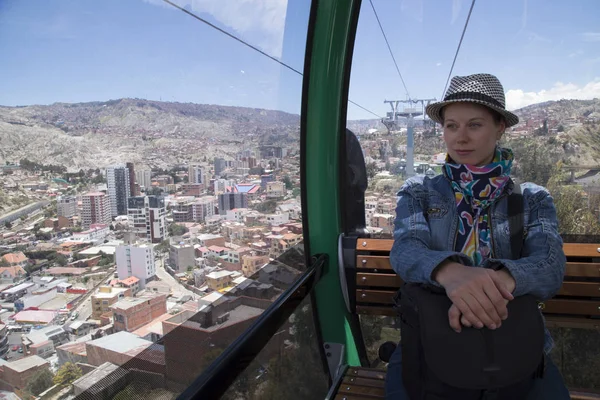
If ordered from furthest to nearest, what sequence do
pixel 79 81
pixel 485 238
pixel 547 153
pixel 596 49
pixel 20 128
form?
pixel 547 153
pixel 596 49
pixel 485 238
pixel 79 81
pixel 20 128

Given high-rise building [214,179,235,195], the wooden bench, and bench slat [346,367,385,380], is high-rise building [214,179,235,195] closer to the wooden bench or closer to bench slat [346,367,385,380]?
the wooden bench

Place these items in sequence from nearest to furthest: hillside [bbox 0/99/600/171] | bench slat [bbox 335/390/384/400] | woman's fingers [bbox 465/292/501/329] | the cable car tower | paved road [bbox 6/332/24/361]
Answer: paved road [bbox 6/332/24/361] < hillside [bbox 0/99/600/171] < woman's fingers [bbox 465/292/501/329] < bench slat [bbox 335/390/384/400] < the cable car tower

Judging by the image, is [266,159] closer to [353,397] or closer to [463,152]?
[463,152]

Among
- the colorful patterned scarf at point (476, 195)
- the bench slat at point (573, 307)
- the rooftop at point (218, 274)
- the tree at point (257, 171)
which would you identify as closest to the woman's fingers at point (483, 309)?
the colorful patterned scarf at point (476, 195)

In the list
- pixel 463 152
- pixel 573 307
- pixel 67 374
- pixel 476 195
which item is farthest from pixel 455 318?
pixel 573 307

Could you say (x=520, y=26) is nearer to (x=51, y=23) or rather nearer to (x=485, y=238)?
(x=485, y=238)

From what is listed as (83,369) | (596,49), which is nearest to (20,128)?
(83,369)

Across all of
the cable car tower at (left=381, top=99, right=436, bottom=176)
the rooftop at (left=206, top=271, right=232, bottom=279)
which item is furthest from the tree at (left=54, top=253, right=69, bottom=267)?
the cable car tower at (left=381, top=99, right=436, bottom=176)
